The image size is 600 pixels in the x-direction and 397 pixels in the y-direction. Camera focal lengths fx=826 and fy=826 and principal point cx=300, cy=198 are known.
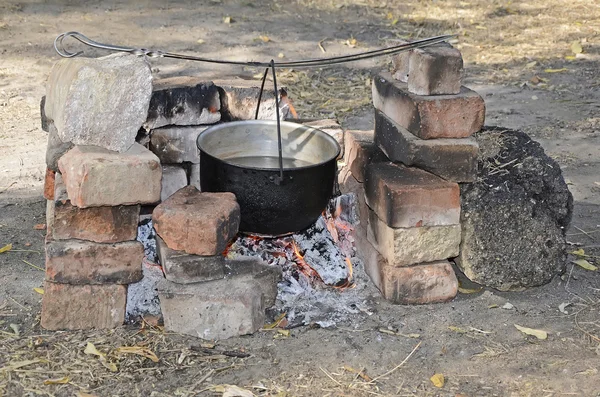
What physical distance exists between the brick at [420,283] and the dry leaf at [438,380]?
1.98ft

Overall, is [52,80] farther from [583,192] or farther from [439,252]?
[583,192]

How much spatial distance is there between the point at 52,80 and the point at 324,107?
124 inches

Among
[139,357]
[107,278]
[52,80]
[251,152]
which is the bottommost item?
[139,357]

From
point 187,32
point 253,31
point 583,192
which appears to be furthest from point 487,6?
point 583,192

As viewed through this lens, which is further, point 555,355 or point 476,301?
point 476,301

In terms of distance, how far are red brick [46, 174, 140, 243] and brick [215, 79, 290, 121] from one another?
99 cm

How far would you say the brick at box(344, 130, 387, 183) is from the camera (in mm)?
4219

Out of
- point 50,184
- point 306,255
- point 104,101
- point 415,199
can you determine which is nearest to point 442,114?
point 415,199

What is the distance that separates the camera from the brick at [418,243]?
3.88 metres

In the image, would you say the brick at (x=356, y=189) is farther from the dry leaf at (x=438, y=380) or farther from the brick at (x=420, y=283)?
the dry leaf at (x=438, y=380)

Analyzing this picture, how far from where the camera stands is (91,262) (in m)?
3.59

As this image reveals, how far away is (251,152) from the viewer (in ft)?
14.1

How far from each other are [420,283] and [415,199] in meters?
0.43

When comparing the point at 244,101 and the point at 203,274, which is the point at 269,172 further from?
the point at 244,101
